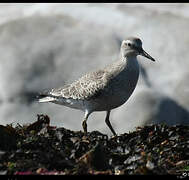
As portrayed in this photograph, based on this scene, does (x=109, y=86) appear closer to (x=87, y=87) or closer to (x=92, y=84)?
(x=92, y=84)

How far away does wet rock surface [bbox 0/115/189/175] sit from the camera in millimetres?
7988

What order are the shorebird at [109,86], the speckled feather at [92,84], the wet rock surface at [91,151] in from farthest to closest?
the speckled feather at [92,84]
the shorebird at [109,86]
the wet rock surface at [91,151]

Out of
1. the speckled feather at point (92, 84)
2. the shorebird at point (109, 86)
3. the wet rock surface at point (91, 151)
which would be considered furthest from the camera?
the speckled feather at point (92, 84)

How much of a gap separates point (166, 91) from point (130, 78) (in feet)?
26.9

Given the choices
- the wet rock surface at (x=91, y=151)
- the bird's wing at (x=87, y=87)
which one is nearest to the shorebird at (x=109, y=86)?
the bird's wing at (x=87, y=87)

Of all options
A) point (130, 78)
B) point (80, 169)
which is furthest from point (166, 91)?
point (80, 169)

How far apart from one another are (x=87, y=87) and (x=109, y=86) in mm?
585

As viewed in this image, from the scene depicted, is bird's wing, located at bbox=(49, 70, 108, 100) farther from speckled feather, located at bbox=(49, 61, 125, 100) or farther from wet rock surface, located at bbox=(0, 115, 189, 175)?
wet rock surface, located at bbox=(0, 115, 189, 175)

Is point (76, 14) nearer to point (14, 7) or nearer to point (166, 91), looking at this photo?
point (14, 7)

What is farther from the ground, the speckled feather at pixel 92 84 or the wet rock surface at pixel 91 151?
the speckled feather at pixel 92 84

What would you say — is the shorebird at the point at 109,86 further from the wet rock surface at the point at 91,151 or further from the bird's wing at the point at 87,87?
the wet rock surface at the point at 91,151

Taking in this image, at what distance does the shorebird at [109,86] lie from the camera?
1209 cm

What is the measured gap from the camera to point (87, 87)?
12.5m

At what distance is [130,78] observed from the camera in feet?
40.5
